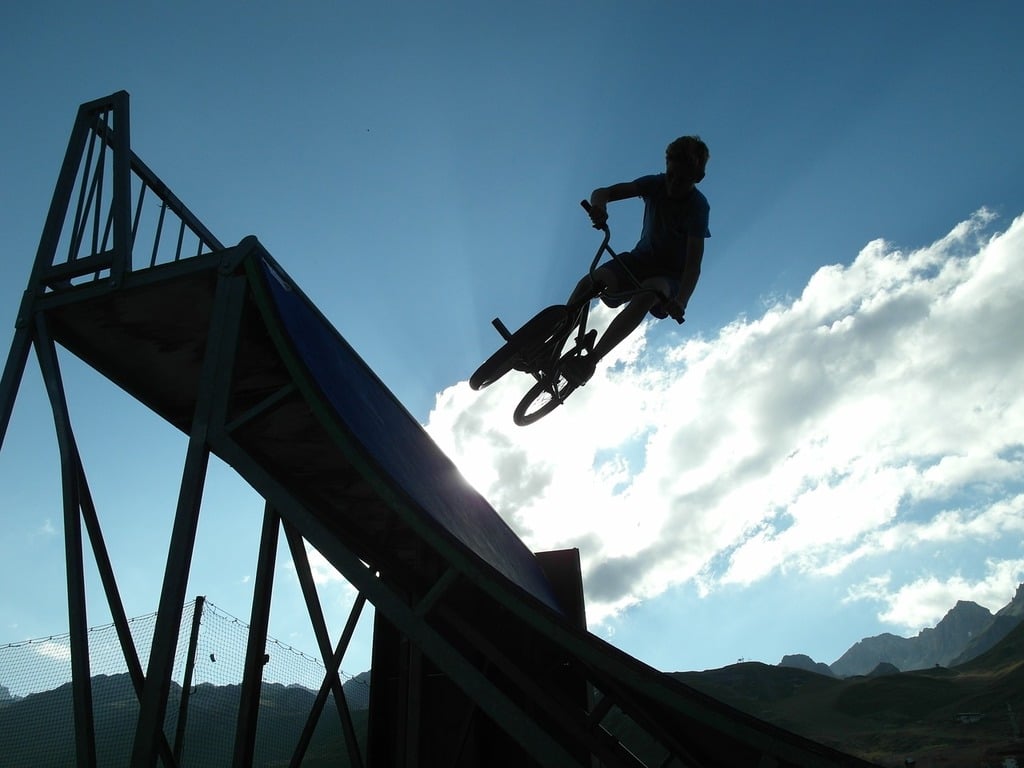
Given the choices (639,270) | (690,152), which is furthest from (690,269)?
(690,152)

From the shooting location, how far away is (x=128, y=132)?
661cm

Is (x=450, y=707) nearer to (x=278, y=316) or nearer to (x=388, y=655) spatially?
(x=388, y=655)

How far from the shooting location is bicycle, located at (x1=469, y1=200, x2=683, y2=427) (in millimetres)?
7375

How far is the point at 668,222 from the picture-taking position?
717 centimetres

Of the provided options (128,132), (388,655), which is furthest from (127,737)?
(128,132)

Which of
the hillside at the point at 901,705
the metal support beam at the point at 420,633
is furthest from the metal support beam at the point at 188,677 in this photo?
the hillside at the point at 901,705

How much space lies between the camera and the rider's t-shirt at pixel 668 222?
7.03 m

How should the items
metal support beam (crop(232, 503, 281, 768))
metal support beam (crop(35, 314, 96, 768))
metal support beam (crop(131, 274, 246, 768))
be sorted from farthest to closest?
metal support beam (crop(232, 503, 281, 768))
metal support beam (crop(35, 314, 96, 768))
metal support beam (crop(131, 274, 246, 768))

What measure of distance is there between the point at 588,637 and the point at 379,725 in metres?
5.49

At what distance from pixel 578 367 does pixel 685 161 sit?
2.46 metres

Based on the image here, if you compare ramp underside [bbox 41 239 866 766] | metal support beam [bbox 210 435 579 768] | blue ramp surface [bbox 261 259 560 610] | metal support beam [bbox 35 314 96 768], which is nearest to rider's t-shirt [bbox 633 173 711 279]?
blue ramp surface [bbox 261 259 560 610]

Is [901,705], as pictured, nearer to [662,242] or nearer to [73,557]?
[662,242]

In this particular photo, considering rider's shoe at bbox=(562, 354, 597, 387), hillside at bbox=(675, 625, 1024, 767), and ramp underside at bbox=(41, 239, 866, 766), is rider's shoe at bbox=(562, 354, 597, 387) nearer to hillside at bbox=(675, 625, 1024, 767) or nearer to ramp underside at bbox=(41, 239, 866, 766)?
ramp underside at bbox=(41, 239, 866, 766)

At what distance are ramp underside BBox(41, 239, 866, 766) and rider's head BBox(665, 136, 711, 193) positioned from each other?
374 centimetres
